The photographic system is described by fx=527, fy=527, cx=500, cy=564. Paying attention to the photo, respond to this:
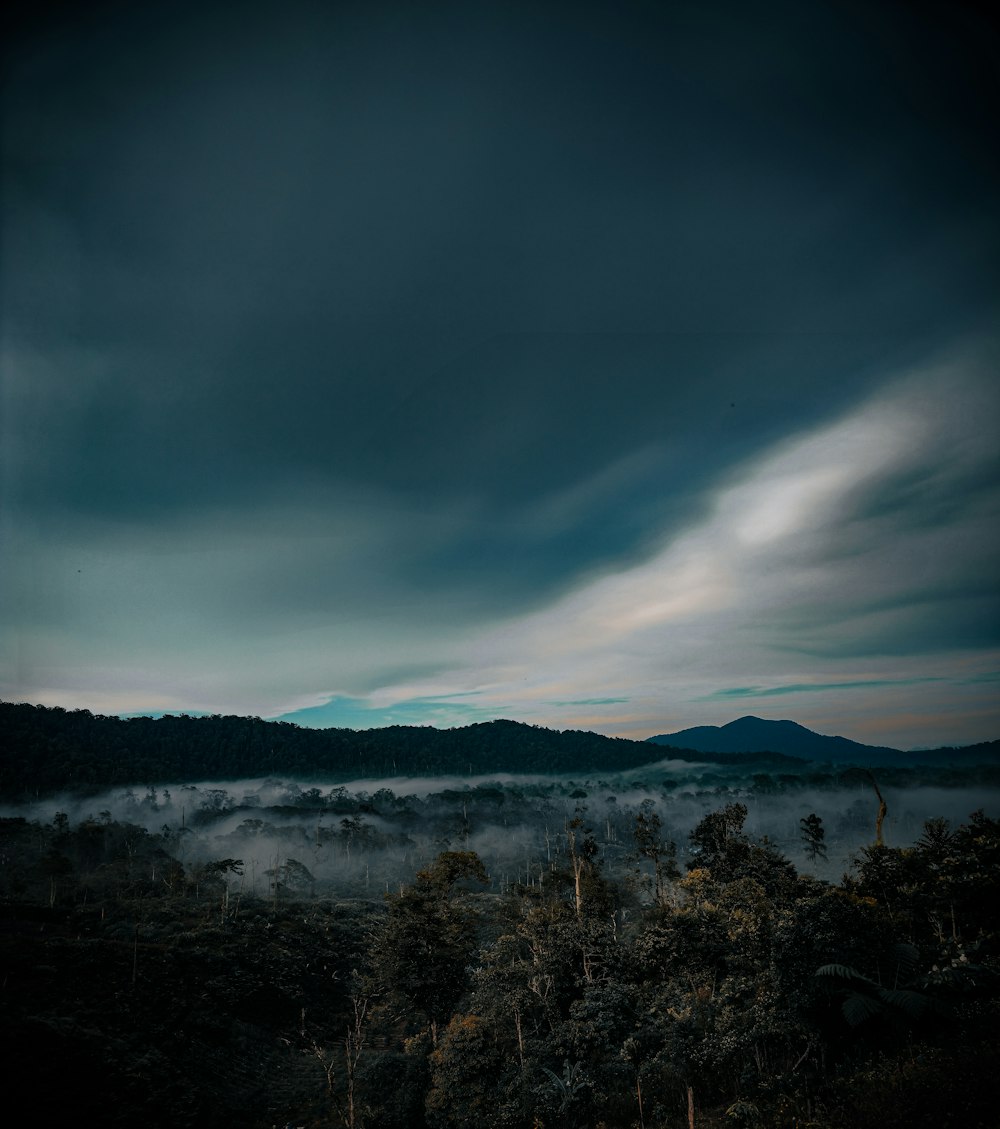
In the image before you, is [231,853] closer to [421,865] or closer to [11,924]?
[421,865]

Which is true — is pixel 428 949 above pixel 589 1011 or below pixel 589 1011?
below

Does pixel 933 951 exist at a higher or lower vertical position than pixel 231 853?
higher

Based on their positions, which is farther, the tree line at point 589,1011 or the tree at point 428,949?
the tree at point 428,949

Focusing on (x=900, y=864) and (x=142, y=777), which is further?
(x=142, y=777)

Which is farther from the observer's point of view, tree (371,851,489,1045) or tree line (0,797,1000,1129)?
tree (371,851,489,1045)

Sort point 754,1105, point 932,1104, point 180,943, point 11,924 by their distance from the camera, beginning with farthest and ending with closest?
point 11,924
point 180,943
point 754,1105
point 932,1104

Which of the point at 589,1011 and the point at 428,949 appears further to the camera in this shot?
the point at 428,949

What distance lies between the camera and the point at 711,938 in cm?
2438

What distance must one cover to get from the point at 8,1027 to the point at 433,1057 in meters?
31.0

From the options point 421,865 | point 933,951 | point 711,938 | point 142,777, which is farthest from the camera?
point 142,777

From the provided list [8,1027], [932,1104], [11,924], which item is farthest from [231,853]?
[932,1104]

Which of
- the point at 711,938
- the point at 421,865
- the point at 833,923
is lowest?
the point at 421,865

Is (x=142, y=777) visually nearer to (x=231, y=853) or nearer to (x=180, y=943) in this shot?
(x=231, y=853)

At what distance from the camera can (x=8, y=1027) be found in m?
35.4
